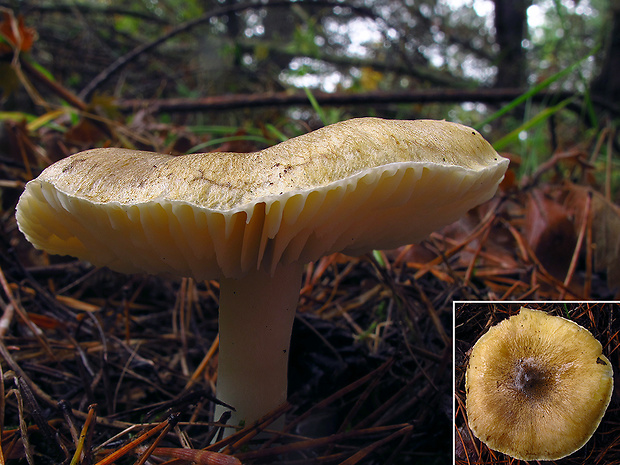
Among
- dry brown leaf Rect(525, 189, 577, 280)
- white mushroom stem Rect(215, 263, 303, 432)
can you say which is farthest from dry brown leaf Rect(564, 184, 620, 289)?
white mushroom stem Rect(215, 263, 303, 432)

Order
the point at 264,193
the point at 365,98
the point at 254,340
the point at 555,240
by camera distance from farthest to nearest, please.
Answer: the point at 365,98 → the point at 555,240 → the point at 254,340 → the point at 264,193

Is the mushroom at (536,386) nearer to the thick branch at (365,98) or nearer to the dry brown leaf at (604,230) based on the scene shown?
the dry brown leaf at (604,230)

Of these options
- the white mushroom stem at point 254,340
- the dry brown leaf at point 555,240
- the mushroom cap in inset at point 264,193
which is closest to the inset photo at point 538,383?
the mushroom cap in inset at point 264,193

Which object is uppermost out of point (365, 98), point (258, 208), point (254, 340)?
point (365, 98)

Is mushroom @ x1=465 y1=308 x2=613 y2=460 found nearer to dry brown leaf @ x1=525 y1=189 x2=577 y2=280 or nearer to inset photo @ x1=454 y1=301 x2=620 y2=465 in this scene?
inset photo @ x1=454 y1=301 x2=620 y2=465

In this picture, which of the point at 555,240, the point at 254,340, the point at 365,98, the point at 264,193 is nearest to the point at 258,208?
the point at 264,193

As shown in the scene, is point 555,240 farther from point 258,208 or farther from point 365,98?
point 365,98

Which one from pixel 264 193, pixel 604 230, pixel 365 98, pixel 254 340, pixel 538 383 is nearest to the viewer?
pixel 264 193
